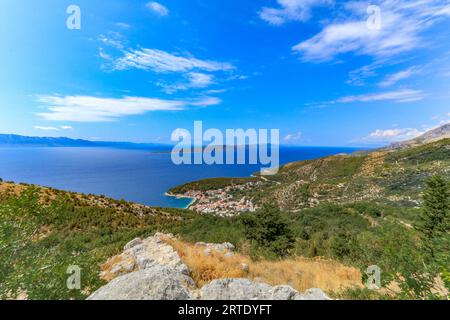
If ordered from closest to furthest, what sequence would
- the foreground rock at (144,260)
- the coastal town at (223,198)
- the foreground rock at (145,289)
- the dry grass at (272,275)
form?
the foreground rock at (145,289)
the dry grass at (272,275)
the foreground rock at (144,260)
the coastal town at (223,198)

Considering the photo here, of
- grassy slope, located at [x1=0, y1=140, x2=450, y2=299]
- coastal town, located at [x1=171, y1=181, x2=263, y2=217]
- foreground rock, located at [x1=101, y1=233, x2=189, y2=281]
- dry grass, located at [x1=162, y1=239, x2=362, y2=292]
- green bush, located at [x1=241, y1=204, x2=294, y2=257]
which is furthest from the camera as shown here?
coastal town, located at [x1=171, y1=181, x2=263, y2=217]

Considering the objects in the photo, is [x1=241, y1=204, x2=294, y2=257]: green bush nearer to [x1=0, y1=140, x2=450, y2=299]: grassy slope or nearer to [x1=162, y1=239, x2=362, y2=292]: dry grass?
[x1=0, y1=140, x2=450, y2=299]: grassy slope

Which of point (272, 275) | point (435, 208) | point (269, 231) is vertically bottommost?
point (269, 231)

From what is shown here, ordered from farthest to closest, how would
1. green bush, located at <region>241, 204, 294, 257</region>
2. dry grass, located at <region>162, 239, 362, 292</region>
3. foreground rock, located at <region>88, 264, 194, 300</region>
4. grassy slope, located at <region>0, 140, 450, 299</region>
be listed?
1. green bush, located at <region>241, 204, 294, 257</region>
2. dry grass, located at <region>162, 239, 362, 292</region>
3. grassy slope, located at <region>0, 140, 450, 299</region>
4. foreground rock, located at <region>88, 264, 194, 300</region>

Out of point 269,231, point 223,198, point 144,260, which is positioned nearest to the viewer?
point 144,260

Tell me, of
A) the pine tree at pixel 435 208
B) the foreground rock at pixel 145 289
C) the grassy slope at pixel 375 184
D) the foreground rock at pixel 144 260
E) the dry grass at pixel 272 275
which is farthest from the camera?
the grassy slope at pixel 375 184

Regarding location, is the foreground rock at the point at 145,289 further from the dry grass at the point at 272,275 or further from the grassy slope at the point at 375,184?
the grassy slope at the point at 375,184

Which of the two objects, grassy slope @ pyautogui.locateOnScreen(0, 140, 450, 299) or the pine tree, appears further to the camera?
the pine tree

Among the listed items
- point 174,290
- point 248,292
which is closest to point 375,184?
point 248,292

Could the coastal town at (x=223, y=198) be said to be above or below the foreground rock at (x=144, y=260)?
below

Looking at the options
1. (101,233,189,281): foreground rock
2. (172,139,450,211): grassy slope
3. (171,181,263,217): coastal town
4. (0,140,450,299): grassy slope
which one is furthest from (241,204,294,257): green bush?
(171,181,263,217): coastal town

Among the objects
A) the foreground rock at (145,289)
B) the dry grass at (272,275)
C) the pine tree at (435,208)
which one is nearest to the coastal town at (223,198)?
the pine tree at (435,208)

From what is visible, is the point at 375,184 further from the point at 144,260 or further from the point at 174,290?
the point at 174,290
